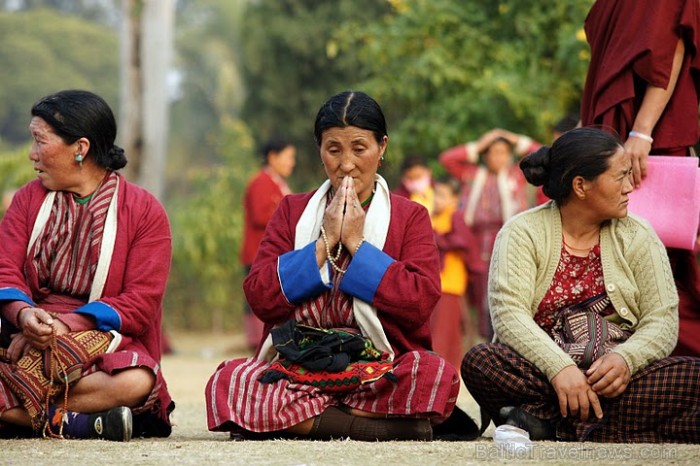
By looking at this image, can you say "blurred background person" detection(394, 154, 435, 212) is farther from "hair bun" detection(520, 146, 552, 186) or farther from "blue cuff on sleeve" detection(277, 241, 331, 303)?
"blue cuff on sleeve" detection(277, 241, 331, 303)

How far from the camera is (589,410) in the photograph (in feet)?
15.8

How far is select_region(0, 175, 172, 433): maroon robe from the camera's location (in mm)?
5059

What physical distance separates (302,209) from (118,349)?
964mm

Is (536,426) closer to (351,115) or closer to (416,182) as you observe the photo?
(351,115)

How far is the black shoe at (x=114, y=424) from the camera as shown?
4.84 meters

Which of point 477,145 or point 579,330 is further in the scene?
point 477,145

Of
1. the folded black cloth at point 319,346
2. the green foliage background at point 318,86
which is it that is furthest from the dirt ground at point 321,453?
the green foliage background at point 318,86

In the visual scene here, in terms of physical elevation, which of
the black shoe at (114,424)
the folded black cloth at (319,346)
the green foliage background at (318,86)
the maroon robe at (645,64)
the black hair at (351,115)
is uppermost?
the green foliage background at (318,86)

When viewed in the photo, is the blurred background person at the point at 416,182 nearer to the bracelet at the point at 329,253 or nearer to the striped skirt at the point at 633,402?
the bracelet at the point at 329,253

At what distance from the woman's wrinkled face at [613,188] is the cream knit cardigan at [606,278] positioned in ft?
0.44

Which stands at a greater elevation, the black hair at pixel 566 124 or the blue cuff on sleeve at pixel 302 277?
the black hair at pixel 566 124

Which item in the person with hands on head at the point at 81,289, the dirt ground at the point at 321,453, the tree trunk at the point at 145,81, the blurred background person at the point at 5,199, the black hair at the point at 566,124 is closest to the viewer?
the dirt ground at the point at 321,453

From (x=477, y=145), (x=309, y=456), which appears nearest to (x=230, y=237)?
(x=477, y=145)

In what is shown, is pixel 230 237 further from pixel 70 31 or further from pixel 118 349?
pixel 70 31
